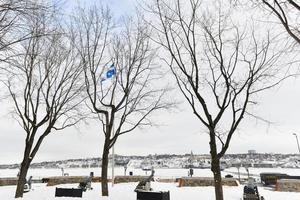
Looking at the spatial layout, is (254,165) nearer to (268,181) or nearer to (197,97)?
(268,181)

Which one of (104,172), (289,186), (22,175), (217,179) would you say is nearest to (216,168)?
(217,179)

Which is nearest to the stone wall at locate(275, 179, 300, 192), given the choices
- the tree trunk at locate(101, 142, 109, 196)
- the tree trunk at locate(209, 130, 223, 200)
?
the tree trunk at locate(209, 130, 223, 200)

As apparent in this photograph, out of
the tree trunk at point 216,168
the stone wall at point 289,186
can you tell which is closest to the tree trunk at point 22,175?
the tree trunk at point 216,168

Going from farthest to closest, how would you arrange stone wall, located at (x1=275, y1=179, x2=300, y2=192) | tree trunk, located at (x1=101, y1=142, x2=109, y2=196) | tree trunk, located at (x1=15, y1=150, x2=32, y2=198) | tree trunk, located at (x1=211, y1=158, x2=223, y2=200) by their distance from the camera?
stone wall, located at (x1=275, y1=179, x2=300, y2=192) < tree trunk, located at (x1=101, y1=142, x2=109, y2=196) < tree trunk, located at (x1=15, y1=150, x2=32, y2=198) < tree trunk, located at (x1=211, y1=158, x2=223, y2=200)

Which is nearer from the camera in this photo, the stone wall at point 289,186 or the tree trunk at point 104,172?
the tree trunk at point 104,172

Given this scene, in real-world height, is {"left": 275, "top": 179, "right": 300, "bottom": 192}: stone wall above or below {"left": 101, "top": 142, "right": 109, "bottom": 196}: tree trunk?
below

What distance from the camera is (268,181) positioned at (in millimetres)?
35312

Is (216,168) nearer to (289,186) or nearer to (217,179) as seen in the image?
(217,179)

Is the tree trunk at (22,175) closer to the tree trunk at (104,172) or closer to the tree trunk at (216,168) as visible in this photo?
the tree trunk at (104,172)

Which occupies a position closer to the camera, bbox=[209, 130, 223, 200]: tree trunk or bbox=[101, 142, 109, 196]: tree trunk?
bbox=[209, 130, 223, 200]: tree trunk

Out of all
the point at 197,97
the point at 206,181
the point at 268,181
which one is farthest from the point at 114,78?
the point at 268,181

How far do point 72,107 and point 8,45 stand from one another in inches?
567

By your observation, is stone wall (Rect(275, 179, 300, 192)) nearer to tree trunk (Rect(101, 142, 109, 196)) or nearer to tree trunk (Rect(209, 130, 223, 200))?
tree trunk (Rect(209, 130, 223, 200))

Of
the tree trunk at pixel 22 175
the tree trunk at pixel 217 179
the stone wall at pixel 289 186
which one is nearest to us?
the tree trunk at pixel 217 179
